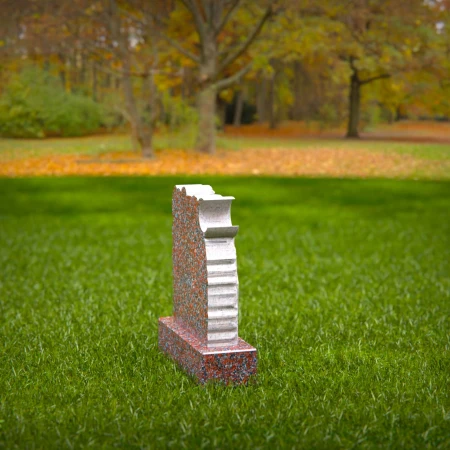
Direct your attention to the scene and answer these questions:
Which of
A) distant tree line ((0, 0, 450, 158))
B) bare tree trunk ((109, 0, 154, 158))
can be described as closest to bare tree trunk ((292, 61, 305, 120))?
distant tree line ((0, 0, 450, 158))

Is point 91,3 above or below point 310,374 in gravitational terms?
above

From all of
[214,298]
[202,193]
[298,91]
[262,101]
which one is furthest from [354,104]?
[214,298]

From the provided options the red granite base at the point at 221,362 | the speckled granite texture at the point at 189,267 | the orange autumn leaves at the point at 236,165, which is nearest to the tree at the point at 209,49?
the orange autumn leaves at the point at 236,165

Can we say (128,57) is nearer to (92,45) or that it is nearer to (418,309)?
(92,45)

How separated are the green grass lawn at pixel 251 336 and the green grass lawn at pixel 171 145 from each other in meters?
9.65

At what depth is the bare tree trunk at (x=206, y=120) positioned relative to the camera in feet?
75.6

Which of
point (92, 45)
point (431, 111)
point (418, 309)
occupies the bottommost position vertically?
point (418, 309)

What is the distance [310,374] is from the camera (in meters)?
4.82

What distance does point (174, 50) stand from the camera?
24.1 metres

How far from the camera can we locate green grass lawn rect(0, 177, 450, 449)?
3939mm

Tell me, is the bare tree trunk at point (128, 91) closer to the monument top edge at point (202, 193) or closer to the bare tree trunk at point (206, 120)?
the bare tree trunk at point (206, 120)

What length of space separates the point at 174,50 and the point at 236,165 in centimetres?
516

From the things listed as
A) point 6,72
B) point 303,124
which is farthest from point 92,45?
point 303,124

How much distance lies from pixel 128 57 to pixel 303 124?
15893mm
